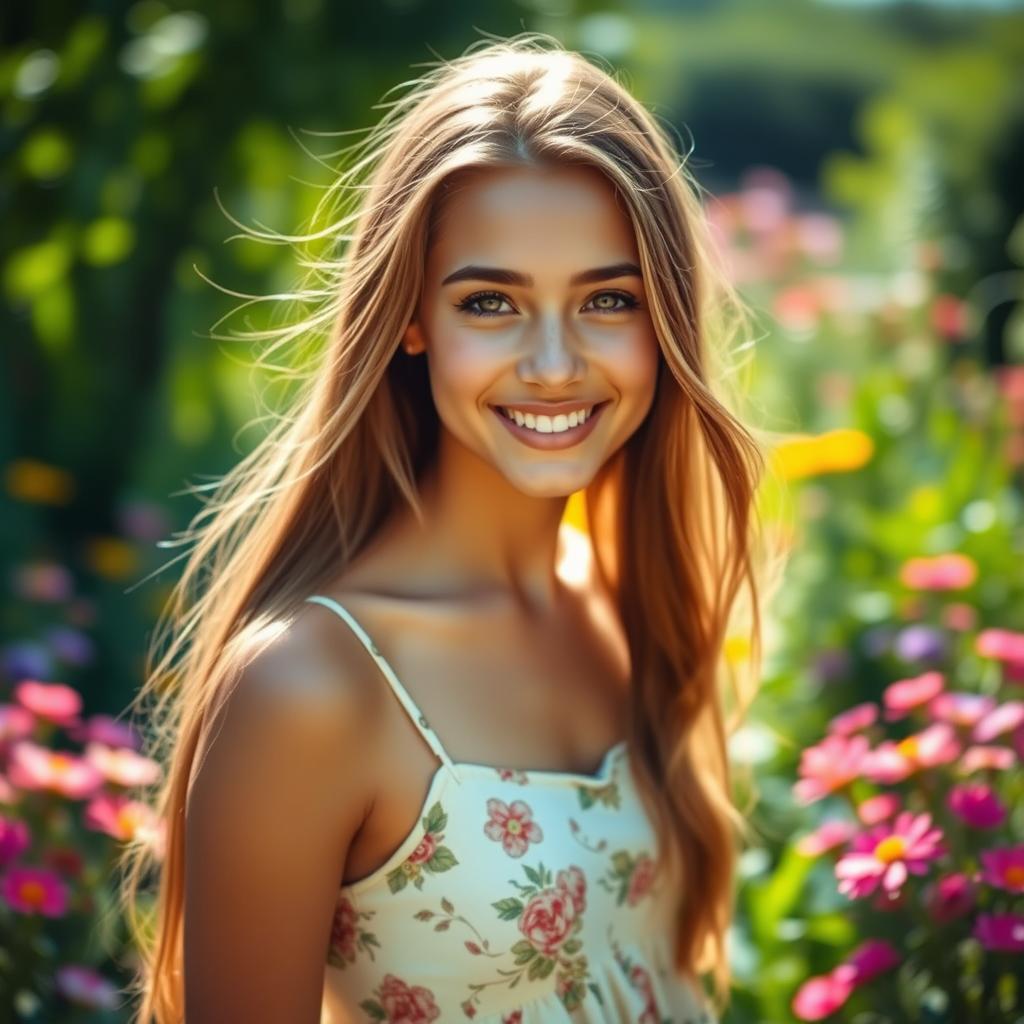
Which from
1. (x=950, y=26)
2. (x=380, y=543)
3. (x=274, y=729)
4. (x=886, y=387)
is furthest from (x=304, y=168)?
(x=950, y=26)

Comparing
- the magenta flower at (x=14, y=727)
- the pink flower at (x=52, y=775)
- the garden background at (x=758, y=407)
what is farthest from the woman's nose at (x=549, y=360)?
the magenta flower at (x=14, y=727)

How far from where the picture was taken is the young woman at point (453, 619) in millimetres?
1633

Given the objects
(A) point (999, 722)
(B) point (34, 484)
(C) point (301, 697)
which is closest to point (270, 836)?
(C) point (301, 697)

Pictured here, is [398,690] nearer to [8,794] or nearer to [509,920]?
[509,920]

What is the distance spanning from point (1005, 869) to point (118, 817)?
1.19m

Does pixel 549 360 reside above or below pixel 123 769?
above

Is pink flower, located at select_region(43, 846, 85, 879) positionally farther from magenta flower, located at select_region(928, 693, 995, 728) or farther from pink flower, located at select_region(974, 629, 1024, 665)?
pink flower, located at select_region(974, 629, 1024, 665)

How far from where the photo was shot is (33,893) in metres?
2.03

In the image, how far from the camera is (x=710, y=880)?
2.06 meters

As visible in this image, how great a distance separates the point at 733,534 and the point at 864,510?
42.3 inches

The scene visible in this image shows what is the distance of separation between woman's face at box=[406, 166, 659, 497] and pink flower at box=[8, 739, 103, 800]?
2.69 feet

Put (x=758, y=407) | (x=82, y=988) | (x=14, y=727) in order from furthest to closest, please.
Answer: (x=758, y=407) < (x=14, y=727) < (x=82, y=988)

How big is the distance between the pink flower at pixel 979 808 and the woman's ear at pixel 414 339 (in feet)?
2.81

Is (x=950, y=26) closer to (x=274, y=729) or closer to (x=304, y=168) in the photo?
(x=304, y=168)
